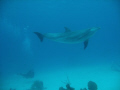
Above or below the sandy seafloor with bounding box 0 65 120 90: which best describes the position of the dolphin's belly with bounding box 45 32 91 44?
below

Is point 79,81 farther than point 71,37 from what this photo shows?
Yes

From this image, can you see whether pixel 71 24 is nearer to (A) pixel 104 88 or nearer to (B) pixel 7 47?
(B) pixel 7 47

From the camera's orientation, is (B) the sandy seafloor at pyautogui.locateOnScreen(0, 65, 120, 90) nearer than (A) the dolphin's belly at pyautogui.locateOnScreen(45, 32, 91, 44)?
No

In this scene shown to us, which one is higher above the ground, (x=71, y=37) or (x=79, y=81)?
(x=79, y=81)

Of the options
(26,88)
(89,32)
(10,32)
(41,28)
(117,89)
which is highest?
(41,28)

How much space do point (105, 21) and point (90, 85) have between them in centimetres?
12101

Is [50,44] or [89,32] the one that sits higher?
[50,44]

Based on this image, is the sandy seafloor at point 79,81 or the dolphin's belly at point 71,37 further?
the sandy seafloor at point 79,81

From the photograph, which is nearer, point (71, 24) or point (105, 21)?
point (71, 24)

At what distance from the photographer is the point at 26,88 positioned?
19.0m

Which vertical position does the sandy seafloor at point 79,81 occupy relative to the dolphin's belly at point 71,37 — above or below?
above

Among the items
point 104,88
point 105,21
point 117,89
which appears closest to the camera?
point 117,89

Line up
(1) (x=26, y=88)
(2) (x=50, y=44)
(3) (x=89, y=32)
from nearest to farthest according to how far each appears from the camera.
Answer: (3) (x=89, y=32) → (1) (x=26, y=88) → (2) (x=50, y=44)

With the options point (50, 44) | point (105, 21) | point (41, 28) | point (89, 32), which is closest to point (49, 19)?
point (41, 28)
